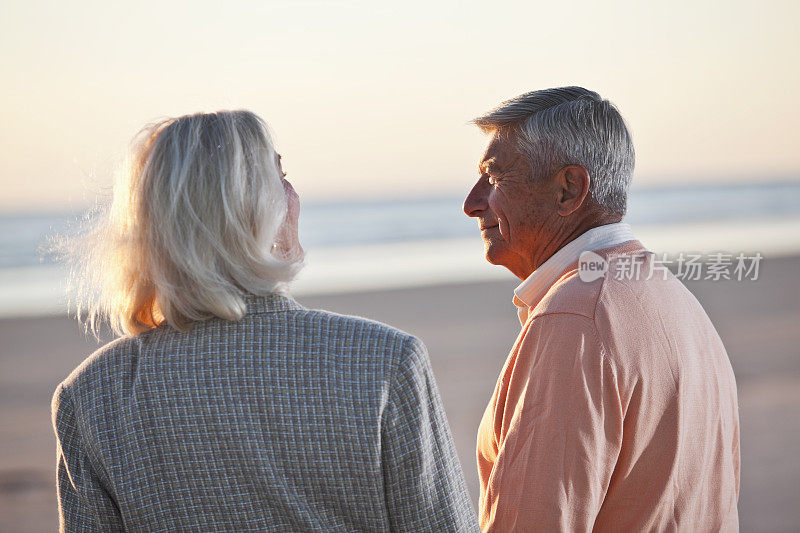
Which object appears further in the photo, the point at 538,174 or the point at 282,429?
the point at 538,174

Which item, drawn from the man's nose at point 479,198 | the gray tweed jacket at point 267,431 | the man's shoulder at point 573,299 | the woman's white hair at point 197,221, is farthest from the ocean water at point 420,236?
the man's shoulder at point 573,299

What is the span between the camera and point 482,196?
2420 millimetres

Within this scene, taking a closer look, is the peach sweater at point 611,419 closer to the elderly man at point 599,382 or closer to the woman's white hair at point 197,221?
the elderly man at point 599,382

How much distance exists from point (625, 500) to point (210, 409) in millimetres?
956

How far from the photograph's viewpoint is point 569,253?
7.01ft

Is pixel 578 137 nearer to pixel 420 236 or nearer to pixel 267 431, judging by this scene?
pixel 267 431

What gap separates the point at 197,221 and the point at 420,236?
1829cm

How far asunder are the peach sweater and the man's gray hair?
0.26 metres

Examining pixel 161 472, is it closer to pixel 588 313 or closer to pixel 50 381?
pixel 588 313

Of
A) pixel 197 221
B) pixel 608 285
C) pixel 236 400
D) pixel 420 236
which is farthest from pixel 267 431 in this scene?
pixel 420 236

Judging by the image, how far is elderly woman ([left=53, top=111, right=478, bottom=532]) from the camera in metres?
1.64

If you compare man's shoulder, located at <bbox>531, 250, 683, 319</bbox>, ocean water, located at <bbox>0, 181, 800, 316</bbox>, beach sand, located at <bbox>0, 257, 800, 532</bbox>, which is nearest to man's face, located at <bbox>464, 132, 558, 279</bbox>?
man's shoulder, located at <bbox>531, 250, 683, 319</bbox>

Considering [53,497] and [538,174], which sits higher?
[538,174]

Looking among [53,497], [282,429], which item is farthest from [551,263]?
[53,497]
